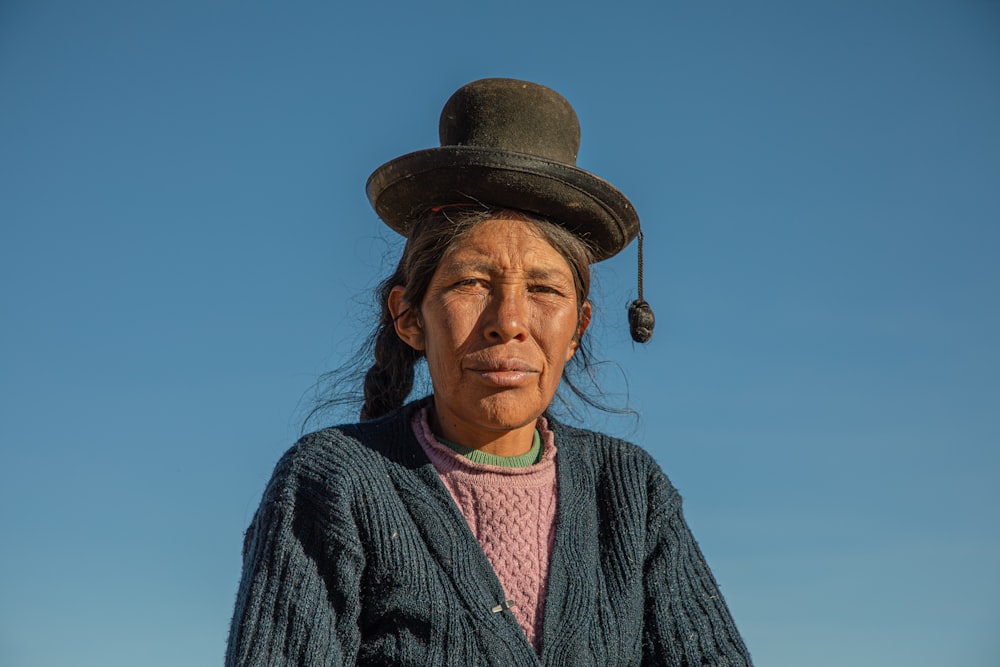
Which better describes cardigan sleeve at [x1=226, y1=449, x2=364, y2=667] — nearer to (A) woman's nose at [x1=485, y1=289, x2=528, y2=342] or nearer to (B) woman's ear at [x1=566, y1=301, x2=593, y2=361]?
(A) woman's nose at [x1=485, y1=289, x2=528, y2=342]

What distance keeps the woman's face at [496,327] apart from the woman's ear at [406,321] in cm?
10

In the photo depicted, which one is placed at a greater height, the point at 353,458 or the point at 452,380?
the point at 452,380

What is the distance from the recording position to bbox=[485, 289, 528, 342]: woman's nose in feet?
13.1

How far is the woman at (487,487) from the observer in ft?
12.2

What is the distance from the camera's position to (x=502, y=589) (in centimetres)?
390

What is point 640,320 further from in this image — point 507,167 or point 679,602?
point 679,602

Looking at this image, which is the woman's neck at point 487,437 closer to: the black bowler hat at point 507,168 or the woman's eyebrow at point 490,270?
the woman's eyebrow at point 490,270

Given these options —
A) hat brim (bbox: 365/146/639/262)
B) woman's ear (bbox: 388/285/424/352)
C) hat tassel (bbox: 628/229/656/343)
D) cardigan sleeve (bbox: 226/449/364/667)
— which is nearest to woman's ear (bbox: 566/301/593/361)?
hat tassel (bbox: 628/229/656/343)

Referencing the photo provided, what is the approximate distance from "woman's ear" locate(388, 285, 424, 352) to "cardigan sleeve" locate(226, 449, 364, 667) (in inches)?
26.7

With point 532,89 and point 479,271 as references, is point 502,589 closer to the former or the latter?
point 479,271

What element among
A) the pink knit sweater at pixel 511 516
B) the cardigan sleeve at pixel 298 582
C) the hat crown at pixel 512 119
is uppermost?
the hat crown at pixel 512 119

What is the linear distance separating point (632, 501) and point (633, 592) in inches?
13.1

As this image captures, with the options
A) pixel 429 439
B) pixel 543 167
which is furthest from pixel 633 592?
pixel 543 167

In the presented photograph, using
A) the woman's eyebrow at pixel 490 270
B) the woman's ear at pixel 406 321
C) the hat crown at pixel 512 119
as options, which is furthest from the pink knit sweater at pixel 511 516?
the hat crown at pixel 512 119
